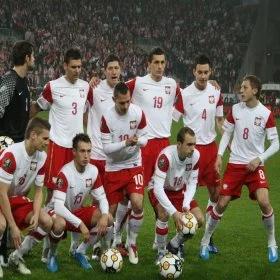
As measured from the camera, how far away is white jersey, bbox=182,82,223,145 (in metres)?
8.40

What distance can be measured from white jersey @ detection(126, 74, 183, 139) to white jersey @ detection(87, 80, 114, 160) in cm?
32

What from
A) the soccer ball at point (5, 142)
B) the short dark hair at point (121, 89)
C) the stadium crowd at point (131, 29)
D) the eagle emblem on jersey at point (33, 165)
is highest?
the short dark hair at point (121, 89)

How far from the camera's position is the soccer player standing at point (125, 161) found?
7.48 m

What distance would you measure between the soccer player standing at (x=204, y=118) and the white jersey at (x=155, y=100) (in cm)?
28

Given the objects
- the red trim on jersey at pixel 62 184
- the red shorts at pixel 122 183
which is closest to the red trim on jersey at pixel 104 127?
the red shorts at pixel 122 183

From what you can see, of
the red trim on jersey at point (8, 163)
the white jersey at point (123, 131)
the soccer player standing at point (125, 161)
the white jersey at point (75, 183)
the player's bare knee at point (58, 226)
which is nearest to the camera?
the red trim on jersey at point (8, 163)

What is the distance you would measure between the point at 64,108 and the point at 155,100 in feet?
3.82

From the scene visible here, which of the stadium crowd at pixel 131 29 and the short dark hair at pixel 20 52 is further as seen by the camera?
the stadium crowd at pixel 131 29

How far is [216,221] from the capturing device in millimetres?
7883

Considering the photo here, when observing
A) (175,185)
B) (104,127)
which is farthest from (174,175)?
(104,127)

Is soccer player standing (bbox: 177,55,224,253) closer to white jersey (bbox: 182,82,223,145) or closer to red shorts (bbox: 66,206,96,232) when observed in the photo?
white jersey (bbox: 182,82,223,145)

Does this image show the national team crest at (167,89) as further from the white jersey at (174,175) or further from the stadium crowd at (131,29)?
the stadium crowd at (131,29)

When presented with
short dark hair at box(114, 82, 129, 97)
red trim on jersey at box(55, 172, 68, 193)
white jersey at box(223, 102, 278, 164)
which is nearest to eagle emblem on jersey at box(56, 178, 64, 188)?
red trim on jersey at box(55, 172, 68, 193)

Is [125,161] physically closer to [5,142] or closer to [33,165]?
[33,165]
